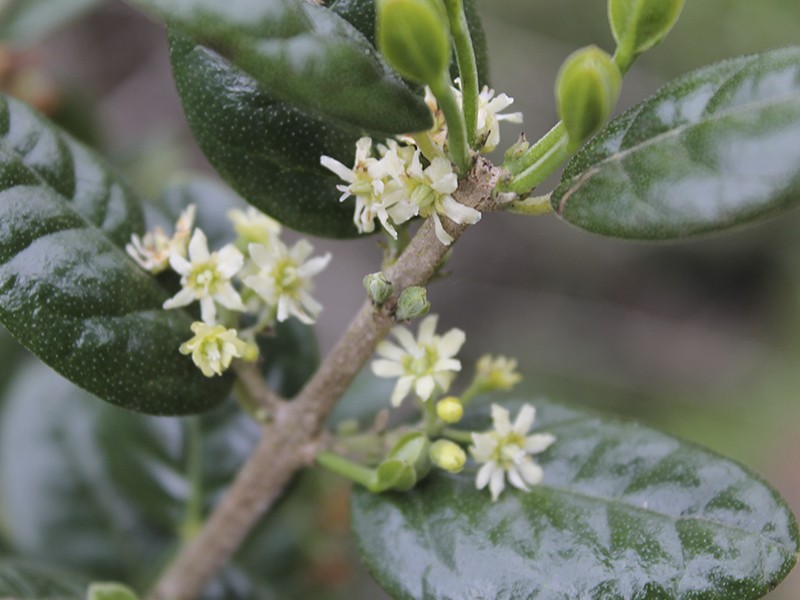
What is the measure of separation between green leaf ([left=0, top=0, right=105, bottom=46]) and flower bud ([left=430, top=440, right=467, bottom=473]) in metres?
1.55

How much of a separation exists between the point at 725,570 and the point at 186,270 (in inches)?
30.5

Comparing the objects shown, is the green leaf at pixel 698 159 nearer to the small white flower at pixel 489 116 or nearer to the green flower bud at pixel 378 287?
the small white flower at pixel 489 116

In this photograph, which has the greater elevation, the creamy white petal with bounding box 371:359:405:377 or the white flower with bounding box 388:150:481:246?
the white flower with bounding box 388:150:481:246

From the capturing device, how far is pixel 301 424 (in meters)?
1.31

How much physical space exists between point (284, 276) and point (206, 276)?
105 millimetres

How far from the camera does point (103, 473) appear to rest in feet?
6.18

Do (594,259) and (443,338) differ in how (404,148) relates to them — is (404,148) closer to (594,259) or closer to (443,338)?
(443,338)

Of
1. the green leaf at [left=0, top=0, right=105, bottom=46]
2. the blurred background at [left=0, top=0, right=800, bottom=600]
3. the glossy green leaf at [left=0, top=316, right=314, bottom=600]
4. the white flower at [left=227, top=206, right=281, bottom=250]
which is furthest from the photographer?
the blurred background at [left=0, top=0, right=800, bottom=600]

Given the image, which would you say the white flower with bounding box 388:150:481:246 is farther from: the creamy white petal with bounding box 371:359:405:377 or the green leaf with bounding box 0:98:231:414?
the green leaf with bounding box 0:98:231:414

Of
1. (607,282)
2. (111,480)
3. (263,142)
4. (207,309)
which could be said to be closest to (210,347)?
(207,309)

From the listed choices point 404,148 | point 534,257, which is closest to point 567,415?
point 404,148

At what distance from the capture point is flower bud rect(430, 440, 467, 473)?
1173 mm

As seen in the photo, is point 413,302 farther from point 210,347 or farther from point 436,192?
point 210,347

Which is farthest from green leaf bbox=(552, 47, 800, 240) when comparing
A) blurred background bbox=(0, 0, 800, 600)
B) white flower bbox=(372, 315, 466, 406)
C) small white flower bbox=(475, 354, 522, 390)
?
blurred background bbox=(0, 0, 800, 600)
